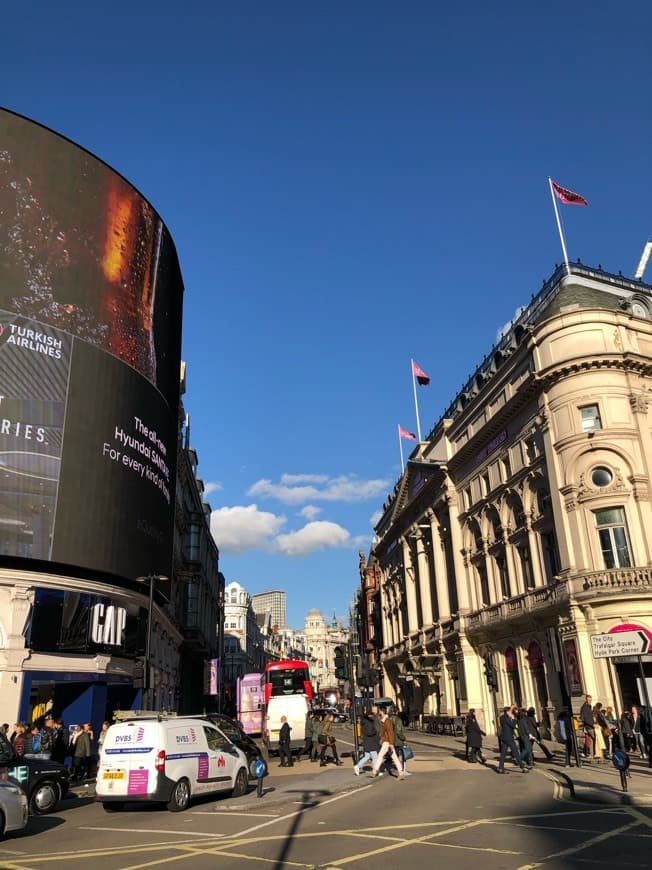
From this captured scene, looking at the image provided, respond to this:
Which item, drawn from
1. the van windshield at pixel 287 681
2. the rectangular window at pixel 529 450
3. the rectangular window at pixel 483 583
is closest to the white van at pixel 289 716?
the van windshield at pixel 287 681

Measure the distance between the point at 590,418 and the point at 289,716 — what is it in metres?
21.1

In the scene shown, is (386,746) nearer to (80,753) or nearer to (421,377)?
(80,753)

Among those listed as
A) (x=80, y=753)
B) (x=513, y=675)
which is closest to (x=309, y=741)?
(x=80, y=753)

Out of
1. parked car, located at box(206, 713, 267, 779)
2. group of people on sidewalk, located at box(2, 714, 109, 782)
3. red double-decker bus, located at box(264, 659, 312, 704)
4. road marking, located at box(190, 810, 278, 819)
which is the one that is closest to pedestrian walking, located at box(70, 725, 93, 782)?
group of people on sidewalk, located at box(2, 714, 109, 782)

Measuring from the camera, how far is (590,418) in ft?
113

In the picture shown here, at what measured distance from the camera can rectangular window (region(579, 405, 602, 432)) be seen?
34094mm

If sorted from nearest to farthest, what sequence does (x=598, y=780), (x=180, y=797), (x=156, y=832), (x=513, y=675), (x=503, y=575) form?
(x=156, y=832), (x=180, y=797), (x=598, y=780), (x=513, y=675), (x=503, y=575)

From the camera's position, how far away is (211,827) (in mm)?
12508

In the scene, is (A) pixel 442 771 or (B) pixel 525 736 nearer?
(B) pixel 525 736

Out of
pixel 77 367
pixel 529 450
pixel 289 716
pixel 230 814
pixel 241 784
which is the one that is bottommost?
pixel 230 814

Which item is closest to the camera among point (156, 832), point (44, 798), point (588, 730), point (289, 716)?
point (156, 832)

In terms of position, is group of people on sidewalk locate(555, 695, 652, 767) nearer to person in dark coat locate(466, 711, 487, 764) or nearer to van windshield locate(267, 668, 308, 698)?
person in dark coat locate(466, 711, 487, 764)

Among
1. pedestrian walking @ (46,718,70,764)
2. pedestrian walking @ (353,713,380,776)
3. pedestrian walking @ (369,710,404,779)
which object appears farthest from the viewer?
pedestrian walking @ (46,718,70,764)

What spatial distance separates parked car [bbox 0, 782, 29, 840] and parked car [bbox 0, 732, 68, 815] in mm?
2522
